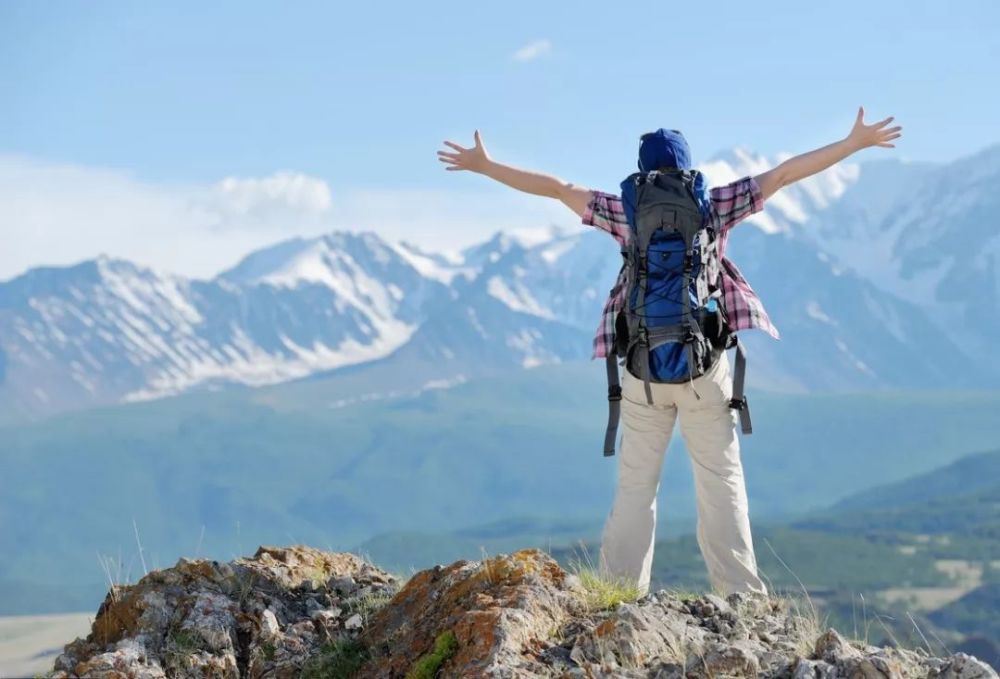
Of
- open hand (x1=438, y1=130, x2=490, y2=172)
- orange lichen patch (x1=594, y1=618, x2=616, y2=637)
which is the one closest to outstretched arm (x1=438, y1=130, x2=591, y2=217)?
open hand (x1=438, y1=130, x2=490, y2=172)

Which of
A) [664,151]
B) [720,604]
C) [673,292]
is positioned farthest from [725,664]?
[664,151]

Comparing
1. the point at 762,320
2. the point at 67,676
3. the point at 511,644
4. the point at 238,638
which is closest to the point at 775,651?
the point at 511,644

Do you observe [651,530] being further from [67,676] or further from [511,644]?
[67,676]

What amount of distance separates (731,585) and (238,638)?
11.0ft

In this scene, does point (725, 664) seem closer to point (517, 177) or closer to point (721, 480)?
point (721, 480)

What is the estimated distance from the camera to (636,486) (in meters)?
9.43

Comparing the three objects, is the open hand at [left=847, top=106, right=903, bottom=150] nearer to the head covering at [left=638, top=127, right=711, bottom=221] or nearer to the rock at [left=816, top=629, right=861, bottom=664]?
the head covering at [left=638, top=127, right=711, bottom=221]

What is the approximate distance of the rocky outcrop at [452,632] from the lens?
693 centimetres

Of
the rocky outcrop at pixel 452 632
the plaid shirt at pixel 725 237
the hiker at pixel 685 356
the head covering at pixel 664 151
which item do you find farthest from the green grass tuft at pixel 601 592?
the head covering at pixel 664 151

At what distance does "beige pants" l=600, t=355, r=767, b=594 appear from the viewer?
9148mm

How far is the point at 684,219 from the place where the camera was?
351 inches

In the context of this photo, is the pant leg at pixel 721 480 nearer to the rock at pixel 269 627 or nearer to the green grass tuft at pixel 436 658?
the green grass tuft at pixel 436 658

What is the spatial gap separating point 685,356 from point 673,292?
0.44 meters

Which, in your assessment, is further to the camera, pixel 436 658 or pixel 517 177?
pixel 517 177
